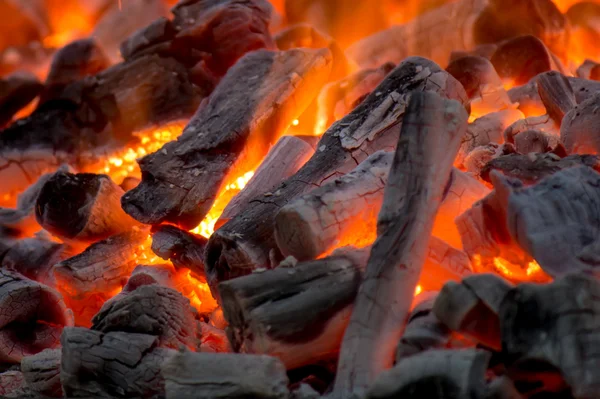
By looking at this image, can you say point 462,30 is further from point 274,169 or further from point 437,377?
point 437,377

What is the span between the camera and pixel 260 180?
6.36ft

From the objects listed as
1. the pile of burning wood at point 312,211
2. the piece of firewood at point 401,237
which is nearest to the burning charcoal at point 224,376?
the pile of burning wood at point 312,211

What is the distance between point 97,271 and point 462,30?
6.37 feet

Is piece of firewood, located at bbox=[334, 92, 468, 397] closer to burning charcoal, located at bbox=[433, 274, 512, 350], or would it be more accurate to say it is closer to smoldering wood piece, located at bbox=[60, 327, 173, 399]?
burning charcoal, located at bbox=[433, 274, 512, 350]

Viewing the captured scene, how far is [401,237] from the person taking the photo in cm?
130

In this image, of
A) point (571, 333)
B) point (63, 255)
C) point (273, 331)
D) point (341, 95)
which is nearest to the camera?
point (571, 333)

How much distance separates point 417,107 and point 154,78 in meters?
1.69

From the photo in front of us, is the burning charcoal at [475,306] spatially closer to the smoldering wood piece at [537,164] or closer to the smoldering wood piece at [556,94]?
the smoldering wood piece at [537,164]

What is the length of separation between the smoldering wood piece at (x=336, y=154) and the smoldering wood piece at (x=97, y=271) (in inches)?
19.9

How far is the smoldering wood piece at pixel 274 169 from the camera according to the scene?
1891 mm

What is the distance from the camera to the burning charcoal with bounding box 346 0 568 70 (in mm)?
2793

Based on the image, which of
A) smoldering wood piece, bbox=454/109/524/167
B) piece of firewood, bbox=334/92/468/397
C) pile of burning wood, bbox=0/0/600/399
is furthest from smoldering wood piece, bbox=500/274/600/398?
smoldering wood piece, bbox=454/109/524/167

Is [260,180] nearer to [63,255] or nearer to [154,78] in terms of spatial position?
[63,255]

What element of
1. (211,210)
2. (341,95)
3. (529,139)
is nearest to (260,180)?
→ (211,210)
